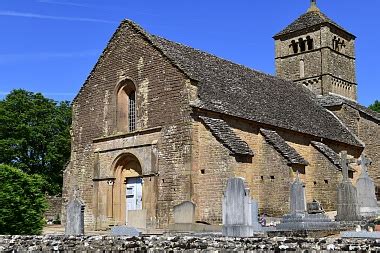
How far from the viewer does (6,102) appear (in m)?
51.7

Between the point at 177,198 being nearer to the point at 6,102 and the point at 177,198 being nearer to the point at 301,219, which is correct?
the point at 301,219

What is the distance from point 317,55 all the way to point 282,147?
18029 mm

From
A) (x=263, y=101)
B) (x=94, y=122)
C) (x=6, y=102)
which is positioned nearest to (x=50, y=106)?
(x=6, y=102)

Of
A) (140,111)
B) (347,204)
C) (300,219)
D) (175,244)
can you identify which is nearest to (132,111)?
(140,111)

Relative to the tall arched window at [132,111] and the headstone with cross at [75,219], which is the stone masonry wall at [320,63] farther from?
the headstone with cross at [75,219]

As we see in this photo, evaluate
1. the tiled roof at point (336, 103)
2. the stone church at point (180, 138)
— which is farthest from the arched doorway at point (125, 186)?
the tiled roof at point (336, 103)

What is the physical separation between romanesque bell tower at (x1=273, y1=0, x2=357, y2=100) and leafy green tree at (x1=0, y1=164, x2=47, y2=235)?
27.4m

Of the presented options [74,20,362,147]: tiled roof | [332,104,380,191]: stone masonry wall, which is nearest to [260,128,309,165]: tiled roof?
[74,20,362,147]: tiled roof

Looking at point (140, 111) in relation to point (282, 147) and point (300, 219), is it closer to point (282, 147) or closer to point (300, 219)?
point (282, 147)

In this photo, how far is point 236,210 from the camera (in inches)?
428

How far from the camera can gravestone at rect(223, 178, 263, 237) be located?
423 inches

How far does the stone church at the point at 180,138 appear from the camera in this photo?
901 inches

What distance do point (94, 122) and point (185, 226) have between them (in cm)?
1377

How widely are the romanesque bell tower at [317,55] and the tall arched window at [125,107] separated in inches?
753
